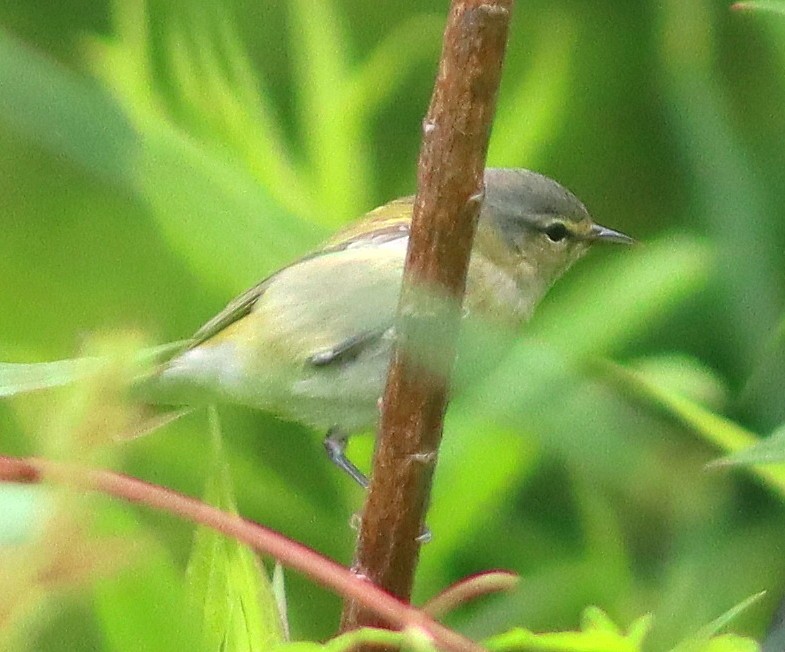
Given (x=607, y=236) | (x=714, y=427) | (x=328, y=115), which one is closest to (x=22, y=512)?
(x=714, y=427)

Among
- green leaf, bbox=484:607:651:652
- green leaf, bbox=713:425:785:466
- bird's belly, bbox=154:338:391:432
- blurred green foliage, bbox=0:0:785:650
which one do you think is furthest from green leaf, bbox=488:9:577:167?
green leaf, bbox=484:607:651:652

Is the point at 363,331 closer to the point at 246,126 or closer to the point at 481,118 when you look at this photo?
the point at 246,126

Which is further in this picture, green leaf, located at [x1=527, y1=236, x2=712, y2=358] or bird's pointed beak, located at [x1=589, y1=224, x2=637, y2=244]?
bird's pointed beak, located at [x1=589, y1=224, x2=637, y2=244]

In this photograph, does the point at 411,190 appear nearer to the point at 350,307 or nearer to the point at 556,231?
the point at 350,307

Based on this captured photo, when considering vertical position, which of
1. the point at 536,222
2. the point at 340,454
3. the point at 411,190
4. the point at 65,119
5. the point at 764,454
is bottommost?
the point at 340,454

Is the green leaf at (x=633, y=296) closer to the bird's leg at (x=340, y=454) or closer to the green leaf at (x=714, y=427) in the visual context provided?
the green leaf at (x=714, y=427)

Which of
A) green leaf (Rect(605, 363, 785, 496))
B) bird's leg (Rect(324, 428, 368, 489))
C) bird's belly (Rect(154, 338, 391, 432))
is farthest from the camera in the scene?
bird's belly (Rect(154, 338, 391, 432))

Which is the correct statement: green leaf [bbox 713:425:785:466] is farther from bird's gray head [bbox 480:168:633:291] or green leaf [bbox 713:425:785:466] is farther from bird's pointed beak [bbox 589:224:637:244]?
bird's gray head [bbox 480:168:633:291]
